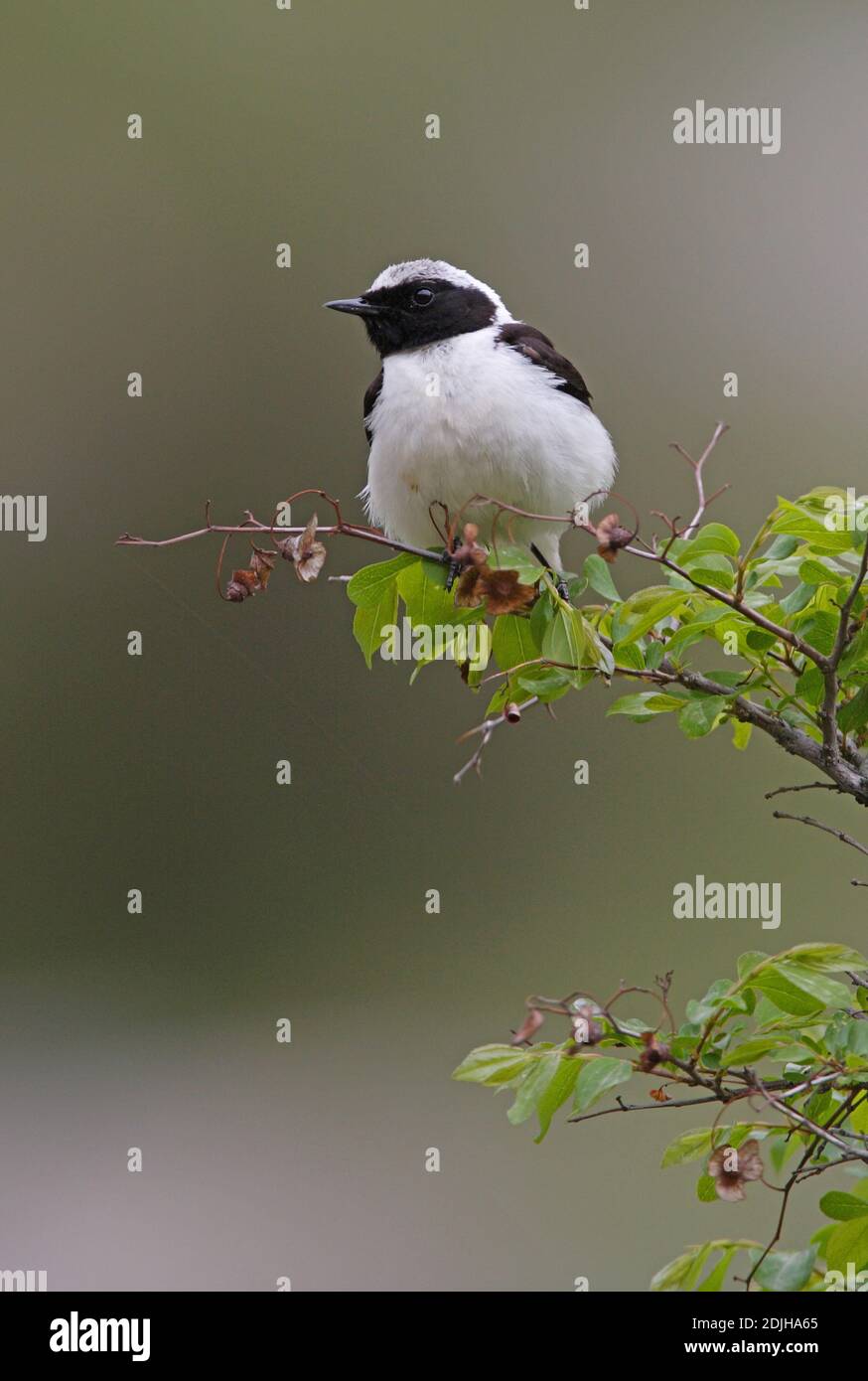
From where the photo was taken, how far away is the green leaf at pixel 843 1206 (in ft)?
5.21

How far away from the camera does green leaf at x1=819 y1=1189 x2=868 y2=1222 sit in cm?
159

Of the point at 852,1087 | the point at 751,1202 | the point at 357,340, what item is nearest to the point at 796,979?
the point at 852,1087

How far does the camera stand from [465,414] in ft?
8.69

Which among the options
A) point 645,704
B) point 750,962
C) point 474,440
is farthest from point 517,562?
point 474,440

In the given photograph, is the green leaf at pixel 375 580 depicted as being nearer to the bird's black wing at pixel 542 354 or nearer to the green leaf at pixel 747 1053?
the green leaf at pixel 747 1053

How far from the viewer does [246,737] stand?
7109 millimetres

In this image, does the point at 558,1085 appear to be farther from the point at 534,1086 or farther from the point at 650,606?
the point at 650,606

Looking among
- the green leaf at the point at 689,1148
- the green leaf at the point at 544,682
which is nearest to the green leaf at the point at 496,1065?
the green leaf at the point at 689,1148

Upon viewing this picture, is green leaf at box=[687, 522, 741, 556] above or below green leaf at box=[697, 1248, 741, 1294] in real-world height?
above

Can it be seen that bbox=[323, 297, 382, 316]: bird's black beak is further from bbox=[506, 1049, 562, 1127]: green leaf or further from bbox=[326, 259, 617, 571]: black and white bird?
bbox=[506, 1049, 562, 1127]: green leaf

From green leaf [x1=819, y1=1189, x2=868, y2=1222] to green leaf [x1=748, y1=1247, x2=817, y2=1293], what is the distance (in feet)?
0.27

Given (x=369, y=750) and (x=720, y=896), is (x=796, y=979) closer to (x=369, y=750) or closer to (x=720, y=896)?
(x=720, y=896)

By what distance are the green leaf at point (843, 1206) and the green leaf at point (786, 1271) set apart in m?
0.08

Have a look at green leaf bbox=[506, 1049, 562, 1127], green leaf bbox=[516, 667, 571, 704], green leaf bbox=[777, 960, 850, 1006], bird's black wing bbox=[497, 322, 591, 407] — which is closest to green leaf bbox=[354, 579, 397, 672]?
green leaf bbox=[516, 667, 571, 704]
